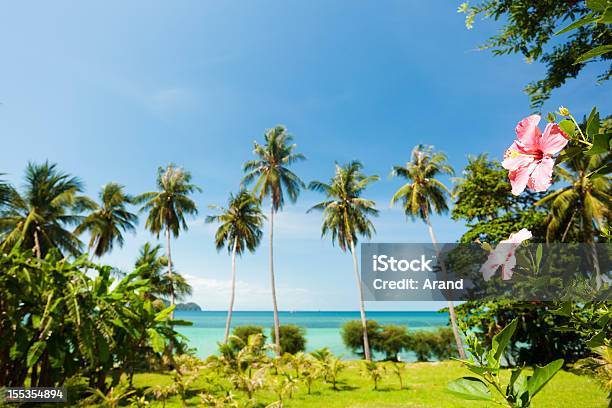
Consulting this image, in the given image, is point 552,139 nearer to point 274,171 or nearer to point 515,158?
point 515,158

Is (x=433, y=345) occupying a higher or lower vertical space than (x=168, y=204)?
lower

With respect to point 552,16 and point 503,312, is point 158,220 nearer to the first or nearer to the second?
point 503,312

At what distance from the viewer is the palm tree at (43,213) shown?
18194 millimetres

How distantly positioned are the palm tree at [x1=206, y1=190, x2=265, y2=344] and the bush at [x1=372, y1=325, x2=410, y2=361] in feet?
34.6

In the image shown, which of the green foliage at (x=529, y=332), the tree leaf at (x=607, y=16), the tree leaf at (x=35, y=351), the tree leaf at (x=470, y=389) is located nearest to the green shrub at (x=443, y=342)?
the green foliage at (x=529, y=332)

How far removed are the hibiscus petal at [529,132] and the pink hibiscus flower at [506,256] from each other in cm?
24

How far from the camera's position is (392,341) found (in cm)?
2241

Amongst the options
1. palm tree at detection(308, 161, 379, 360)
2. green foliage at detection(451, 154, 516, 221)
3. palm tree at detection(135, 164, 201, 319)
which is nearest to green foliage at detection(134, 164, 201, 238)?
palm tree at detection(135, 164, 201, 319)

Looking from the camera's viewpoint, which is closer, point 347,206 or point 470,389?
point 470,389

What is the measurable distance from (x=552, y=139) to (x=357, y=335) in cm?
2497

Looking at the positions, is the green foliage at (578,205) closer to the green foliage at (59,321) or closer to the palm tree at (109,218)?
the green foliage at (59,321)

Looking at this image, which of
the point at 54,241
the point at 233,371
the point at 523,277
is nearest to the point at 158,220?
the point at 54,241

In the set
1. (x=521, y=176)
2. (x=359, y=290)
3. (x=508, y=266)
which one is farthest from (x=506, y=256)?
(x=359, y=290)

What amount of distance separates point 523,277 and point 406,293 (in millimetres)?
13609
